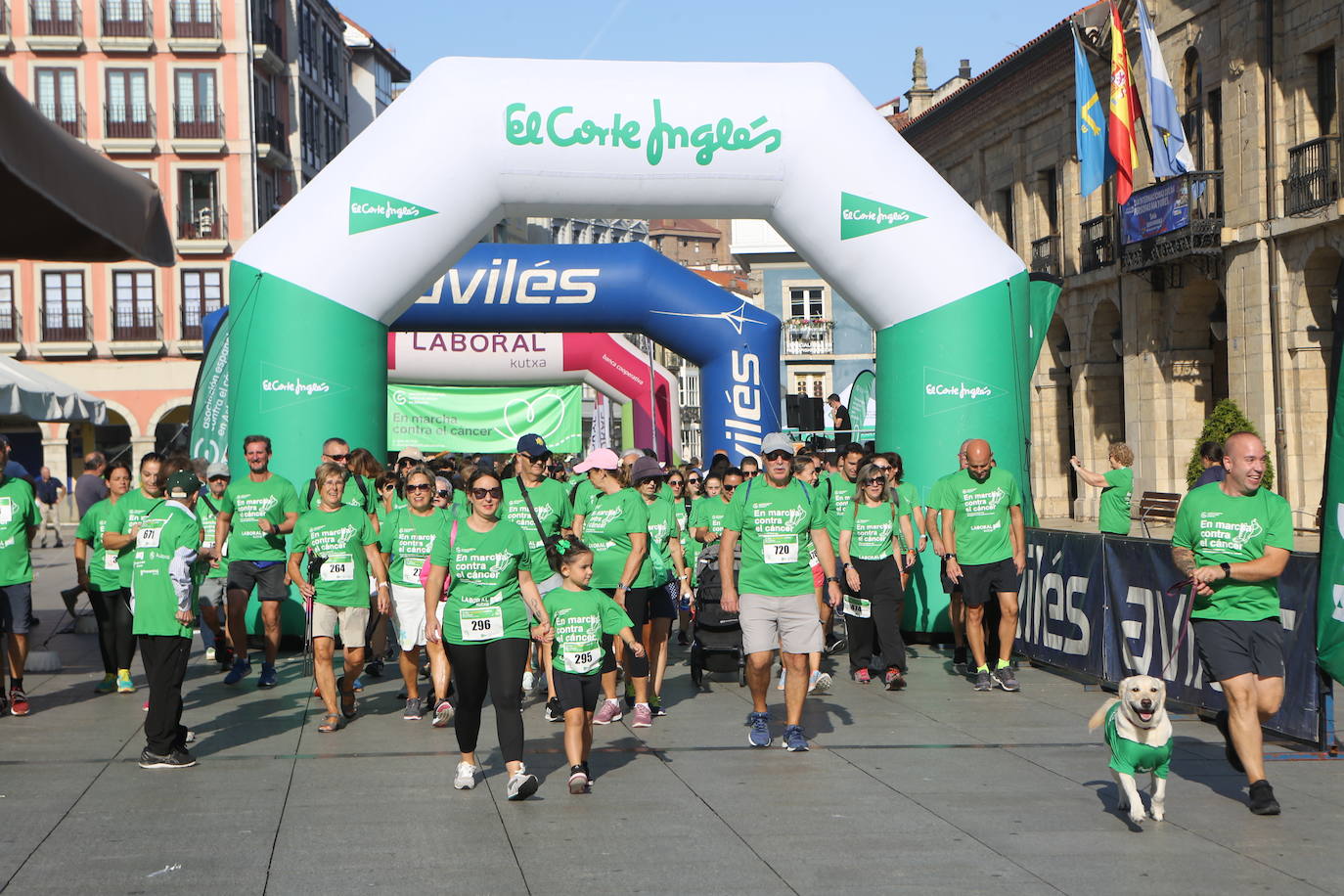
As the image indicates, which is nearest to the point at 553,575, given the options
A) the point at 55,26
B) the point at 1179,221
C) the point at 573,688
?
the point at 573,688

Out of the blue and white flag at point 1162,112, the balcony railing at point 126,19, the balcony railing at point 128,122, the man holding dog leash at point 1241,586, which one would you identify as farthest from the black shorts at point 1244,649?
the balcony railing at point 126,19

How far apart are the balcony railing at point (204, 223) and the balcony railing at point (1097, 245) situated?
30.2 metres

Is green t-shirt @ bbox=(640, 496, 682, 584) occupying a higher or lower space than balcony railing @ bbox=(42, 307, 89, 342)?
lower

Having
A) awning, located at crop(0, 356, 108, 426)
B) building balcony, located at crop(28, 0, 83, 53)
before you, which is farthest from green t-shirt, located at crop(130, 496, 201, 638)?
building balcony, located at crop(28, 0, 83, 53)

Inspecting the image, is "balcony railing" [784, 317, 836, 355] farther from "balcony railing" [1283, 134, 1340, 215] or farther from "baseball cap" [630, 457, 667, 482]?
"baseball cap" [630, 457, 667, 482]

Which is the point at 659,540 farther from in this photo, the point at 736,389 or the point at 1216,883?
the point at 736,389

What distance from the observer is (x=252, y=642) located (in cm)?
1402

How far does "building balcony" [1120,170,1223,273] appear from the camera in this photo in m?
27.6

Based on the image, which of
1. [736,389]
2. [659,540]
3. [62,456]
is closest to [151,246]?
[659,540]

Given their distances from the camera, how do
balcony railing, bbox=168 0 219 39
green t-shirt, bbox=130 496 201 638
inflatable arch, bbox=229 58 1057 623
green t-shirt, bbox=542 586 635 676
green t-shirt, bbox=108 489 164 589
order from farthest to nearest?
1. balcony railing, bbox=168 0 219 39
2. inflatable arch, bbox=229 58 1057 623
3. green t-shirt, bbox=108 489 164 589
4. green t-shirt, bbox=130 496 201 638
5. green t-shirt, bbox=542 586 635 676

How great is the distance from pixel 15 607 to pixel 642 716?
14.1 ft

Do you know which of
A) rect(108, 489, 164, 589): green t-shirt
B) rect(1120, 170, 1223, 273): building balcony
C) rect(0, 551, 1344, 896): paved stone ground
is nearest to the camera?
rect(0, 551, 1344, 896): paved stone ground

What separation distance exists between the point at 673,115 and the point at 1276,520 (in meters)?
7.31

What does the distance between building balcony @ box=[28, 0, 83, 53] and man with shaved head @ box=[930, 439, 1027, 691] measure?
47841 millimetres
